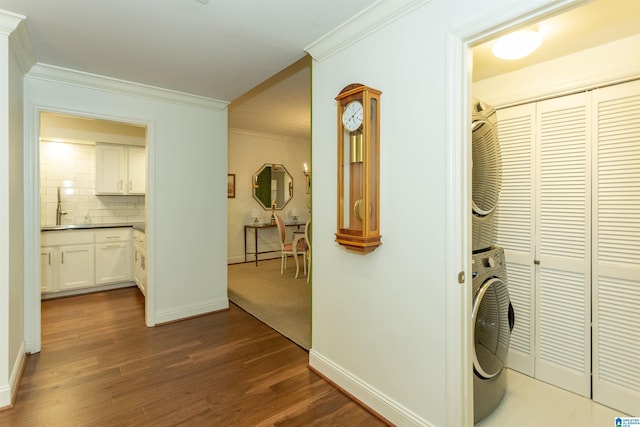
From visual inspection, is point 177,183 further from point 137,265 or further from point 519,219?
point 519,219

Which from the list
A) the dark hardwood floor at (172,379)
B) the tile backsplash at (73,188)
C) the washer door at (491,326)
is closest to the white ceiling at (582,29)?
the washer door at (491,326)

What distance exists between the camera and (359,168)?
1.88 meters

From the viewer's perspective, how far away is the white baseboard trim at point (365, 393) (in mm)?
1705

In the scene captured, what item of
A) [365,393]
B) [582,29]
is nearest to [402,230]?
[365,393]

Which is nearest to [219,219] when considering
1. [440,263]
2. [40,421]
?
[40,421]

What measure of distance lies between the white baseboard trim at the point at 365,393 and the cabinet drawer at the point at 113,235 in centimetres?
332

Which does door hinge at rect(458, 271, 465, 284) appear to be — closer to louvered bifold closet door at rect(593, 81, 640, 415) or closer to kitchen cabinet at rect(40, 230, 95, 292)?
louvered bifold closet door at rect(593, 81, 640, 415)

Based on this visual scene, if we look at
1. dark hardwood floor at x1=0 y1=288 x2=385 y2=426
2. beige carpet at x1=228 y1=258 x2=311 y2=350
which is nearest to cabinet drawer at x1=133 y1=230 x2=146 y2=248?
dark hardwood floor at x1=0 y1=288 x2=385 y2=426

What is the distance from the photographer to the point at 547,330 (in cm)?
219

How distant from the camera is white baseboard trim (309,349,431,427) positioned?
1705mm

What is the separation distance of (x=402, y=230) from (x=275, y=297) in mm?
2694

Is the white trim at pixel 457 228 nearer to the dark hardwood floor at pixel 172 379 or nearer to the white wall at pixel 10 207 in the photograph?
the dark hardwood floor at pixel 172 379

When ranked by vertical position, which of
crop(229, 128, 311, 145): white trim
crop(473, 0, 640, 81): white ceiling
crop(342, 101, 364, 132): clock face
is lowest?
crop(342, 101, 364, 132): clock face

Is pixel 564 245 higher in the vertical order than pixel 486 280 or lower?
higher
